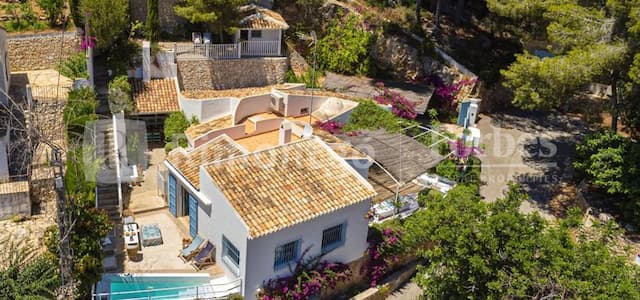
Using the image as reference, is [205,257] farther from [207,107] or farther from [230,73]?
[230,73]

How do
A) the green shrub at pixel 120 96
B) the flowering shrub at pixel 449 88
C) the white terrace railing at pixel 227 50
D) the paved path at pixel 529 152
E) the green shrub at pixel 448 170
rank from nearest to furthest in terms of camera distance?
the green shrub at pixel 448 170
the green shrub at pixel 120 96
the paved path at pixel 529 152
the white terrace railing at pixel 227 50
the flowering shrub at pixel 449 88

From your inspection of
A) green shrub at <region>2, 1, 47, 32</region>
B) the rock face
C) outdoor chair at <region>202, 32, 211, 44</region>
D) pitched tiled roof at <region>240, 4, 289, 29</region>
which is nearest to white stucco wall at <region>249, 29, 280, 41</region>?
pitched tiled roof at <region>240, 4, 289, 29</region>

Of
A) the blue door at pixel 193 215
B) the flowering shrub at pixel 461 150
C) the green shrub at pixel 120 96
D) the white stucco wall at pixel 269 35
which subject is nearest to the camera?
the blue door at pixel 193 215

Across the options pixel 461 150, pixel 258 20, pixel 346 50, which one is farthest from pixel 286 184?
pixel 346 50

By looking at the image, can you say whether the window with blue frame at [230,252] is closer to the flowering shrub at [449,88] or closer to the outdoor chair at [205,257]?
the outdoor chair at [205,257]

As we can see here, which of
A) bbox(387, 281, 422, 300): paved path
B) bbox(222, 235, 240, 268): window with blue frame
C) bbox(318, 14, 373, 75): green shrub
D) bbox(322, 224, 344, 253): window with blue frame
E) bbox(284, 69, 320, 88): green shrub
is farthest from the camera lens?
bbox(318, 14, 373, 75): green shrub

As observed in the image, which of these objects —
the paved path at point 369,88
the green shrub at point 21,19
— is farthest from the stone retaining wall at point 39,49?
the paved path at point 369,88

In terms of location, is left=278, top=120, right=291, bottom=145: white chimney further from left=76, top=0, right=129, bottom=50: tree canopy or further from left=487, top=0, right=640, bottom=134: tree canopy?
left=76, top=0, right=129, bottom=50: tree canopy
